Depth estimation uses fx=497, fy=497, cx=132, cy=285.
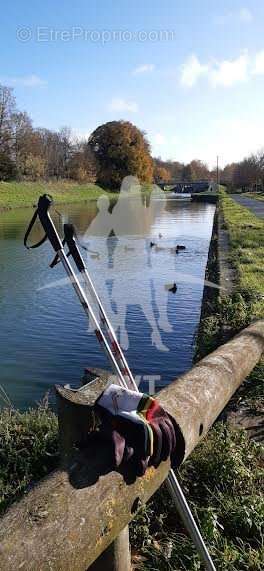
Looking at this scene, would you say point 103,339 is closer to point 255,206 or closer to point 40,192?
point 255,206

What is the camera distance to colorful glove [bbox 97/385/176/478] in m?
2.19

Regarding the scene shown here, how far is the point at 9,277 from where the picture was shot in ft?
57.9

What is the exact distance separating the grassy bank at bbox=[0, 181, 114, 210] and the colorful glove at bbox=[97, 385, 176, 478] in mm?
52704

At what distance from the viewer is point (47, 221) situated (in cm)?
286

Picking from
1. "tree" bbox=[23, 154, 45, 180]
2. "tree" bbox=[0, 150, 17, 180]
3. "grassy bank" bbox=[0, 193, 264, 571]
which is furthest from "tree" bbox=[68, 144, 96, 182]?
"grassy bank" bbox=[0, 193, 264, 571]

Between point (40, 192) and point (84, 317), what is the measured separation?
5895cm

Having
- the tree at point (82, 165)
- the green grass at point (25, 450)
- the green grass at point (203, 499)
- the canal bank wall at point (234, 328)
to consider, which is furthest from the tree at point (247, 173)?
the green grass at point (203, 499)

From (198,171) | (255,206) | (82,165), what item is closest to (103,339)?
(255,206)

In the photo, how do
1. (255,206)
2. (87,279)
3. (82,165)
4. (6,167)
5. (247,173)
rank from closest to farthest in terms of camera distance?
(87,279)
(255,206)
(6,167)
(82,165)
(247,173)

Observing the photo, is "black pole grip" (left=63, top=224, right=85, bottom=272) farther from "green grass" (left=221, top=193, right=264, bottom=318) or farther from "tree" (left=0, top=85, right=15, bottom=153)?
"tree" (left=0, top=85, right=15, bottom=153)

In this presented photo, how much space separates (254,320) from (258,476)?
11.2 ft

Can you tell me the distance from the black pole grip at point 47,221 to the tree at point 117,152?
91.4 metres

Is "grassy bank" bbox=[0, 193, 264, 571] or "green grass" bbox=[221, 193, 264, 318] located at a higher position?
"green grass" bbox=[221, 193, 264, 318]

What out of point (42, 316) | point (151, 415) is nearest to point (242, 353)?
point (151, 415)
